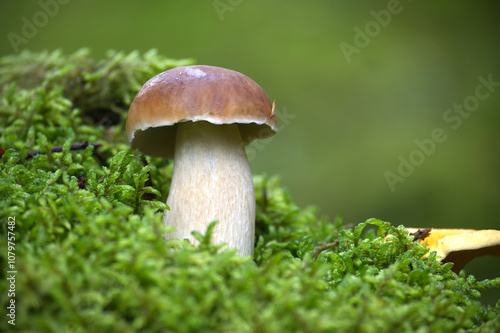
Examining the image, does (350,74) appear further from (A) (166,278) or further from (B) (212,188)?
(A) (166,278)

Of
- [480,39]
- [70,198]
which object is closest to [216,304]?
[70,198]

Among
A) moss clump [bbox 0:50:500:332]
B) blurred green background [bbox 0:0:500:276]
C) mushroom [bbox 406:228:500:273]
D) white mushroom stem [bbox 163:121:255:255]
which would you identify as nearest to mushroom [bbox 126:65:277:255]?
white mushroom stem [bbox 163:121:255:255]

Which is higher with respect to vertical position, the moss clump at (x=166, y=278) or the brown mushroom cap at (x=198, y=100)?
the brown mushroom cap at (x=198, y=100)

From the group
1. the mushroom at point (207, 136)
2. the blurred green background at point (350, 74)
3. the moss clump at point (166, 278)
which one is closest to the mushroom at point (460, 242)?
the moss clump at point (166, 278)

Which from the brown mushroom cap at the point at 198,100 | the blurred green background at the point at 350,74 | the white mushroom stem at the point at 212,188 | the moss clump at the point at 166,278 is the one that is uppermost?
the blurred green background at the point at 350,74

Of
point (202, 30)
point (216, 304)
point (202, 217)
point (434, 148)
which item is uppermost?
point (202, 30)

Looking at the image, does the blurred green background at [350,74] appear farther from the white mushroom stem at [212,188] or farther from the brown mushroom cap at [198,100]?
the brown mushroom cap at [198,100]

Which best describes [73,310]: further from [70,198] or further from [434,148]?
[434,148]
